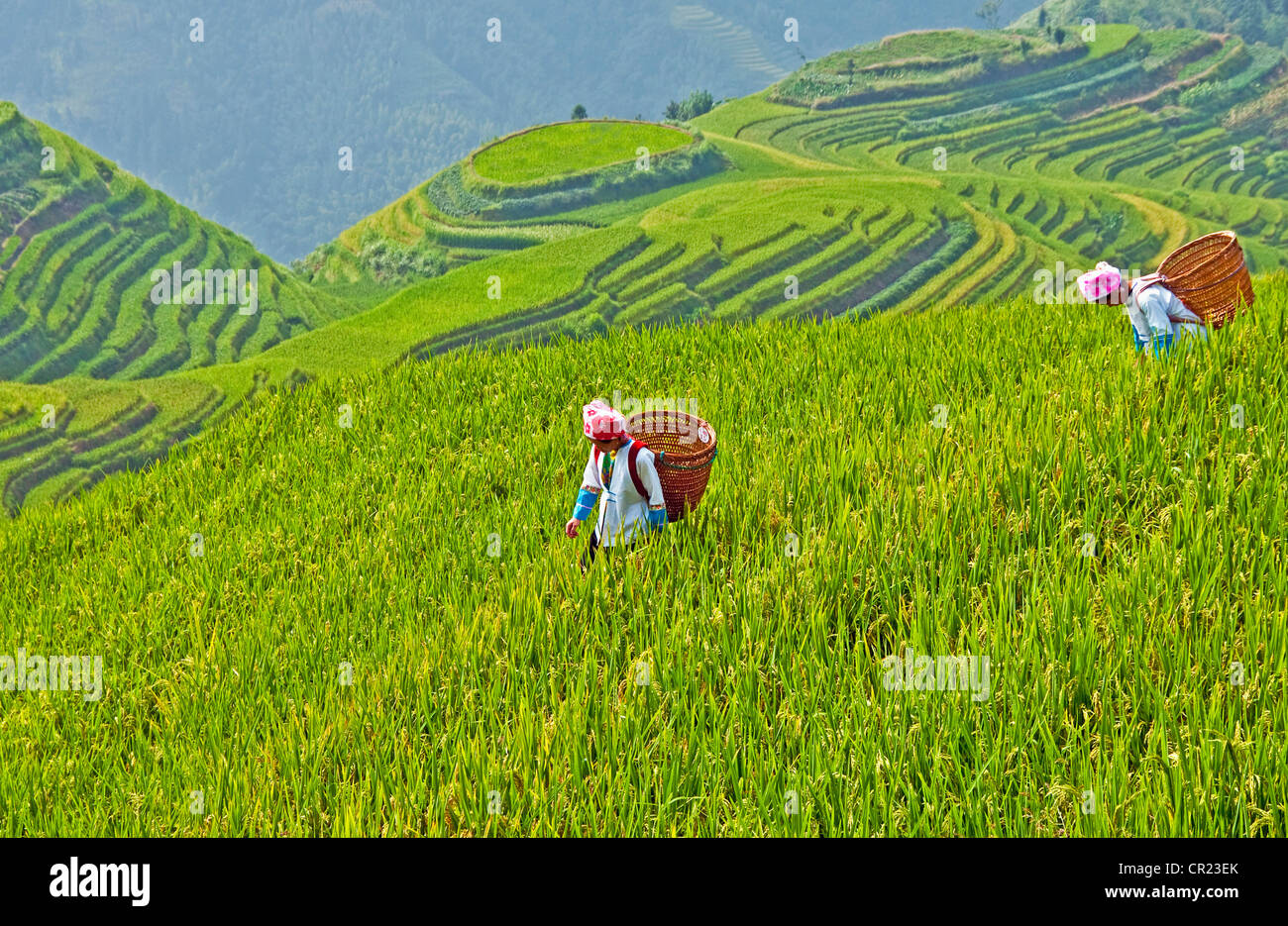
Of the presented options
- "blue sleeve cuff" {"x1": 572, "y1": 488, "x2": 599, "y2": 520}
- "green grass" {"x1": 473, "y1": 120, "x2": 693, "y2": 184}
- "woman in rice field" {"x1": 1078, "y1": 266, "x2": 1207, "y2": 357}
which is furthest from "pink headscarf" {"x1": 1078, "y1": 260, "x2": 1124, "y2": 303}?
"green grass" {"x1": 473, "y1": 120, "x2": 693, "y2": 184}

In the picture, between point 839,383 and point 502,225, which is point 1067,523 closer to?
point 839,383

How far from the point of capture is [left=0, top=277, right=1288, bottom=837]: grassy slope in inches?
129

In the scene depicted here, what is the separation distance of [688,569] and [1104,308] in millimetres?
5676

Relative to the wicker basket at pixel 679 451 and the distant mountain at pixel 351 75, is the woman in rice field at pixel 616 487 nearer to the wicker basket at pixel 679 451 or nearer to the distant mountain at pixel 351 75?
the wicker basket at pixel 679 451

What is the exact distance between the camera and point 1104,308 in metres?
8.59

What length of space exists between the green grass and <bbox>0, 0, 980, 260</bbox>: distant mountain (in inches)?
3915

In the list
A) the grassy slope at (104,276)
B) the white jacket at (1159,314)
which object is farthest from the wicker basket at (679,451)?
the grassy slope at (104,276)

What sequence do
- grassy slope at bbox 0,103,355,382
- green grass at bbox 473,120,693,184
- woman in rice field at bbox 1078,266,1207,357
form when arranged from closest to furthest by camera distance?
woman in rice field at bbox 1078,266,1207,357 < grassy slope at bbox 0,103,355,382 < green grass at bbox 473,120,693,184

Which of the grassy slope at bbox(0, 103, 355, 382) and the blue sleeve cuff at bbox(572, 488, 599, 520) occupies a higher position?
the grassy slope at bbox(0, 103, 355, 382)

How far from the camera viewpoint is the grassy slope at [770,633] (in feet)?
10.8

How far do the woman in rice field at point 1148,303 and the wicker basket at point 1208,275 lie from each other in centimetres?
13

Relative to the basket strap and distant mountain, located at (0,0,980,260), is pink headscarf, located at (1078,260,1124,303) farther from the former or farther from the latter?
distant mountain, located at (0,0,980,260)

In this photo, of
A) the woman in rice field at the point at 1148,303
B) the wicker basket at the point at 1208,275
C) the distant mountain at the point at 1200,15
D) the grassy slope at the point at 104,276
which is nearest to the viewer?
the woman in rice field at the point at 1148,303

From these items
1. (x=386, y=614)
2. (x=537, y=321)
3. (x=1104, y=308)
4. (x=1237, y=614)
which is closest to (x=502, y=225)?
(x=537, y=321)
